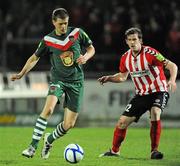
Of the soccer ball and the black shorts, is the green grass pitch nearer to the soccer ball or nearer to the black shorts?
the soccer ball

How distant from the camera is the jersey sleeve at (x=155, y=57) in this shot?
9516mm

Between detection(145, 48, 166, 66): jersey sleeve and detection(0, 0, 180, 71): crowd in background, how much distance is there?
390 inches

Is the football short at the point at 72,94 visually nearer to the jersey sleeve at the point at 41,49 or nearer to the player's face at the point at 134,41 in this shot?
the jersey sleeve at the point at 41,49

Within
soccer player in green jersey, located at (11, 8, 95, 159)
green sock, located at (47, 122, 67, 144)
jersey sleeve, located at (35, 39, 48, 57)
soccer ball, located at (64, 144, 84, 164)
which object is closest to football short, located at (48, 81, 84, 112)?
soccer player in green jersey, located at (11, 8, 95, 159)

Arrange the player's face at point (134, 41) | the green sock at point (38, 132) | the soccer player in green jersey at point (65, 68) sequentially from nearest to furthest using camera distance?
the green sock at point (38, 132) < the soccer player in green jersey at point (65, 68) < the player's face at point (134, 41)

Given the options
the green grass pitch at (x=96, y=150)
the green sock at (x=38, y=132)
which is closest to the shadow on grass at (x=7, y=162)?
the green grass pitch at (x=96, y=150)

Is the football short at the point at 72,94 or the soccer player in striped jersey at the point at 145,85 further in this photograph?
the soccer player in striped jersey at the point at 145,85

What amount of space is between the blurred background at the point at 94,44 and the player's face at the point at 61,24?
9685mm

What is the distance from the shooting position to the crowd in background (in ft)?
64.6

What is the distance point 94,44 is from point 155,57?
10.5 meters

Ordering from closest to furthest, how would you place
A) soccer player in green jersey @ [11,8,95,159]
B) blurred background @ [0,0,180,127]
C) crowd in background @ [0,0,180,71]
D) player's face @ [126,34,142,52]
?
1. soccer player in green jersey @ [11,8,95,159]
2. player's face @ [126,34,142,52]
3. blurred background @ [0,0,180,127]
4. crowd in background @ [0,0,180,71]

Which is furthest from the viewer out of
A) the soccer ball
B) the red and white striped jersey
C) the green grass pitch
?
the red and white striped jersey

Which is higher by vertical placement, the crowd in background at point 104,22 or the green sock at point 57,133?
the crowd in background at point 104,22

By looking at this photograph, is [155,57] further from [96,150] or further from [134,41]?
[96,150]
